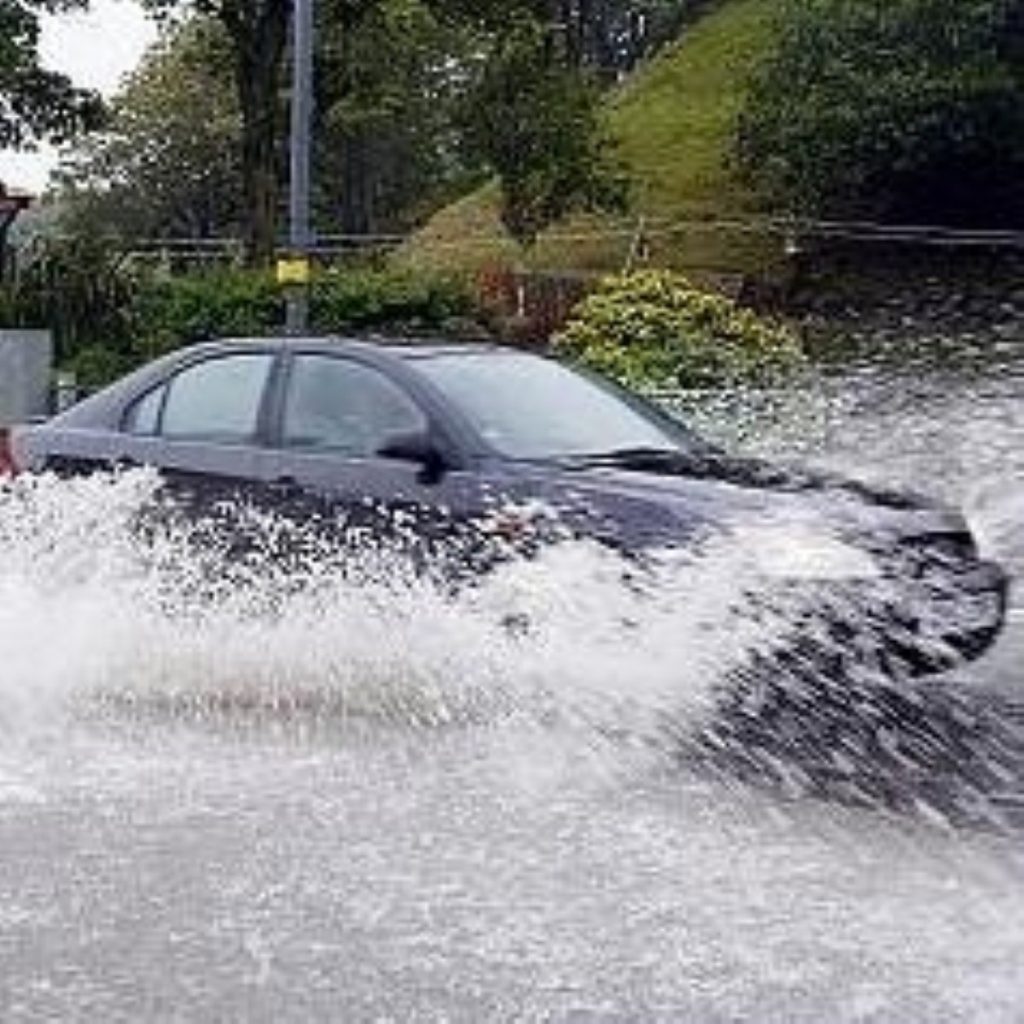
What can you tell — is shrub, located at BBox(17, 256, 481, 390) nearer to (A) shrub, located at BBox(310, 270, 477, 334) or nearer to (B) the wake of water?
(A) shrub, located at BBox(310, 270, 477, 334)

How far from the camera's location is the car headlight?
24.1ft

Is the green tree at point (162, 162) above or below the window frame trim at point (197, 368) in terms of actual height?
above

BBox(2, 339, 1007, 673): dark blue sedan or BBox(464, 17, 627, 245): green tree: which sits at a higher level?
BBox(464, 17, 627, 245): green tree

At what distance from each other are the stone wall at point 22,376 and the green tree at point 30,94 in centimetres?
697

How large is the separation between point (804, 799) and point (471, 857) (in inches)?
46.4

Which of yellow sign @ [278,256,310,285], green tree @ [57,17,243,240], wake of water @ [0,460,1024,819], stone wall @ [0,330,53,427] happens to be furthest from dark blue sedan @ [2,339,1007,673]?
green tree @ [57,17,243,240]

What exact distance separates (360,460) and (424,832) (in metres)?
2.30

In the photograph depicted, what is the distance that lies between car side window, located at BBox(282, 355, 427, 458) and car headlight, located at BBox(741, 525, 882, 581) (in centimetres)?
164

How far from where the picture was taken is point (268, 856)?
6.52 m

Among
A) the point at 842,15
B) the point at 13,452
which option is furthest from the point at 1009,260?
the point at 13,452

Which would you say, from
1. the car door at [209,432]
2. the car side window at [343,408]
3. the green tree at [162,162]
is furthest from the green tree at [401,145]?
the car side window at [343,408]

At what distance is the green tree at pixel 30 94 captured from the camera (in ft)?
90.7

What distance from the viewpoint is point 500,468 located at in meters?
8.30

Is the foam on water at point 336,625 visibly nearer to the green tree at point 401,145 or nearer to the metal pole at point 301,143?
the metal pole at point 301,143
